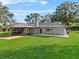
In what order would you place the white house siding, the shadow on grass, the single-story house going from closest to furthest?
the shadow on grass, the white house siding, the single-story house

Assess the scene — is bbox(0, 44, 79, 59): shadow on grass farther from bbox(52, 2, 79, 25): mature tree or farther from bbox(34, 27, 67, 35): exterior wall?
bbox(52, 2, 79, 25): mature tree

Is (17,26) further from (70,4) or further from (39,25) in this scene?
(70,4)

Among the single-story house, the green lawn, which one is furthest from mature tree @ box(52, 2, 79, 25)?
the green lawn

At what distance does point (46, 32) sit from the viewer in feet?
158

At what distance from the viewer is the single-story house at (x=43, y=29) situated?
153 feet

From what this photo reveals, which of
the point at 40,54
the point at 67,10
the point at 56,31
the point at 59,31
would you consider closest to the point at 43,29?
the point at 56,31

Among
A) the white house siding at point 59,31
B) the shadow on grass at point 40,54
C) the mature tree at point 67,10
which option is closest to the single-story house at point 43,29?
the white house siding at point 59,31

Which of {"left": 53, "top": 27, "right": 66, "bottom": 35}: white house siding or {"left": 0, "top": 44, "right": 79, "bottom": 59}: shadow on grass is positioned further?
{"left": 53, "top": 27, "right": 66, "bottom": 35}: white house siding

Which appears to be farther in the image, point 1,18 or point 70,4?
point 70,4

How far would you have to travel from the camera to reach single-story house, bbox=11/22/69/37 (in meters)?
46.6

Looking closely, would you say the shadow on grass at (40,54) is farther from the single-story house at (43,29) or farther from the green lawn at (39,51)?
the single-story house at (43,29)

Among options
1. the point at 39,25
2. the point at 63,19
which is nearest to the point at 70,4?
the point at 63,19

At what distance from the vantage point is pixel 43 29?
158ft

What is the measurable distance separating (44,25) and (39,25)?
179 centimetres
